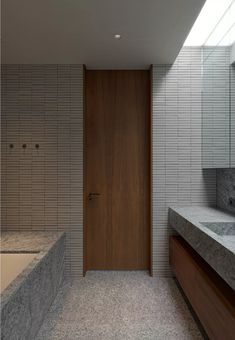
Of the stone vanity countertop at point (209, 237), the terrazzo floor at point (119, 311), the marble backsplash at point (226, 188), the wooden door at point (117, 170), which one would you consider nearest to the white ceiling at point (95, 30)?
the wooden door at point (117, 170)

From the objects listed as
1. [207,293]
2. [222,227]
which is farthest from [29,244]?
[222,227]

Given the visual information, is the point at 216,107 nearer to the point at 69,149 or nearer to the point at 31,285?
the point at 69,149

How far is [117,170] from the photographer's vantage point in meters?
3.50

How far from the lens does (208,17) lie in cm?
264

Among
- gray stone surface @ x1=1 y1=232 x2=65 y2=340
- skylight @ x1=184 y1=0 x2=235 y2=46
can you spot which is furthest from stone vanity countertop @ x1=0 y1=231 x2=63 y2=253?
skylight @ x1=184 y1=0 x2=235 y2=46

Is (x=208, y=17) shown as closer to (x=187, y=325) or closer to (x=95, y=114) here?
(x=95, y=114)

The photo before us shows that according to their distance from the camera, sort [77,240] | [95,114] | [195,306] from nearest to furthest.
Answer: [195,306] < [77,240] < [95,114]

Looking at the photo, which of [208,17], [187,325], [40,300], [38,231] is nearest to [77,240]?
[38,231]

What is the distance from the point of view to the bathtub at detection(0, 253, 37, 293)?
8.24ft

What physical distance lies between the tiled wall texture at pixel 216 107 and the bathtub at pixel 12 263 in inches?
82.4

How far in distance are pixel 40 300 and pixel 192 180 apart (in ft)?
6.79

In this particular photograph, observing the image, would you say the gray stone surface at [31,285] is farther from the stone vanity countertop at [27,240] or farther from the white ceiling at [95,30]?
the white ceiling at [95,30]

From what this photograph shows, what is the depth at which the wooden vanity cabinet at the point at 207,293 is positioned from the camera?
1.62 meters

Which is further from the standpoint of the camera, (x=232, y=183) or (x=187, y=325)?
(x=232, y=183)
